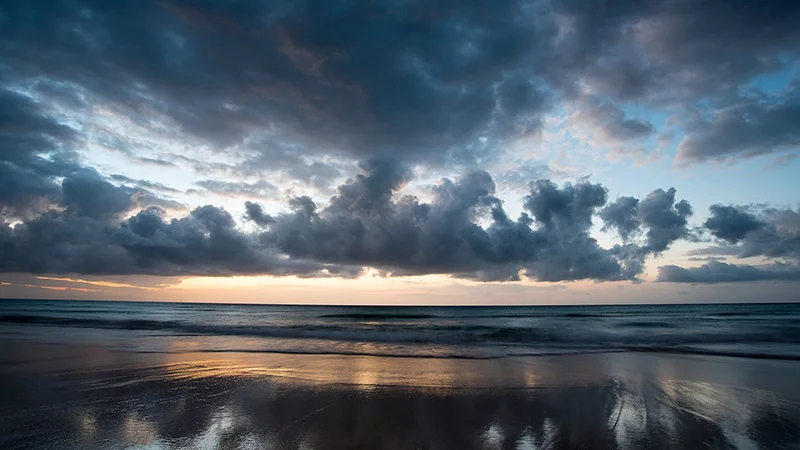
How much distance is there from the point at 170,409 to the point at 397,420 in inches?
161

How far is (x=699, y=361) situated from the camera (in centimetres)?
1423

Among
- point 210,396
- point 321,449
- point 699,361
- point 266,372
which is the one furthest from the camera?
point 699,361

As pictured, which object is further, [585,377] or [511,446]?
[585,377]

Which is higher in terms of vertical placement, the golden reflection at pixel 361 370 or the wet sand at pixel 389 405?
the wet sand at pixel 389 405

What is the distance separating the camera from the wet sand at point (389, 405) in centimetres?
576

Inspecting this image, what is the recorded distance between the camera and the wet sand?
576 centimetres

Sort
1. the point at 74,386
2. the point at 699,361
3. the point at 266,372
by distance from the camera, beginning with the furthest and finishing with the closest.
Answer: the point at 699,361, the point at 266,372, the point at 74,386

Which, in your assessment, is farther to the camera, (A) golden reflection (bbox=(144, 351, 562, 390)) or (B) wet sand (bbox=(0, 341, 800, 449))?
(A) golden reflection (bbox=(144, 351, 562, 390))

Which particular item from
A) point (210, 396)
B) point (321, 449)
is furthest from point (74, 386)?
point (321, 449)

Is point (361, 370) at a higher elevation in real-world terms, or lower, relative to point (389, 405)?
lower

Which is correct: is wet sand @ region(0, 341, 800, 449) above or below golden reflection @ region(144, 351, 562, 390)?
above

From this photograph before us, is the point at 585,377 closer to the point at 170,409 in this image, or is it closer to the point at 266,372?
the point at 266,372

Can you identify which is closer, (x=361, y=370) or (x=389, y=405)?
(x=389, y=405)

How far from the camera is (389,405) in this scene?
7621mm
